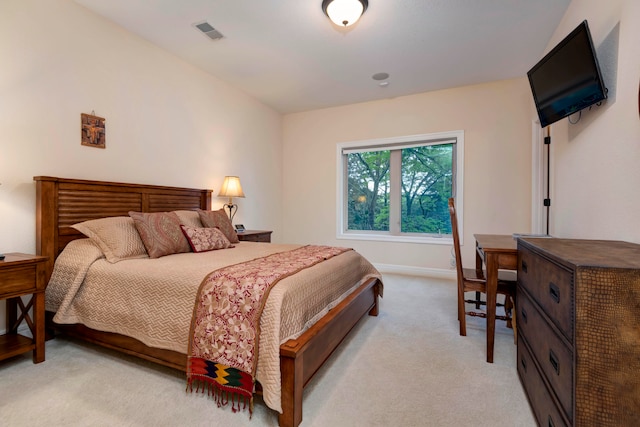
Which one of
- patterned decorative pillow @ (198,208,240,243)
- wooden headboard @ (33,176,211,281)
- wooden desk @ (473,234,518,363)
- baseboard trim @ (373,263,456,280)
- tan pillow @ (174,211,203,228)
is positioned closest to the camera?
wooden desk @ (473,234,518,363)

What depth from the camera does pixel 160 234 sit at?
2354 mm

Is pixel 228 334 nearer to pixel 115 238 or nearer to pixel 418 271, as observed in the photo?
pixel 115 238

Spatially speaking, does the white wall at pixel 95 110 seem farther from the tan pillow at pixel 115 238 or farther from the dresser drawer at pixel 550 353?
the dresser drawer at pixel 550 353

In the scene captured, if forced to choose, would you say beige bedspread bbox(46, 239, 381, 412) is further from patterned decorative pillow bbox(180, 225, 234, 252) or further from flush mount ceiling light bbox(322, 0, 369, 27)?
flush mount ceiling light bbox(322, 0, 369, 27)

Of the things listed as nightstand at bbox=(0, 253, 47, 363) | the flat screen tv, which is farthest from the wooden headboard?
the flat screen tv

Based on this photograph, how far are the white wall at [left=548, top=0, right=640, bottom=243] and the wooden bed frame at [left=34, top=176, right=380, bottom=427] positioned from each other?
165cm

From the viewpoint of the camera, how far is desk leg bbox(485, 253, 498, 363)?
6.45 ft

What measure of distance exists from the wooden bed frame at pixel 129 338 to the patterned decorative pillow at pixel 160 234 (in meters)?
0.48

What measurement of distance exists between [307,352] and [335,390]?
37cm

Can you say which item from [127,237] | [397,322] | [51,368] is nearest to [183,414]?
[51,368]

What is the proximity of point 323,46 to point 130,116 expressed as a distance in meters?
2.13

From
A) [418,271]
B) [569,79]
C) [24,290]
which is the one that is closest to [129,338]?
[24,290]

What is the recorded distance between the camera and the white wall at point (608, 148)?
1.56 metres

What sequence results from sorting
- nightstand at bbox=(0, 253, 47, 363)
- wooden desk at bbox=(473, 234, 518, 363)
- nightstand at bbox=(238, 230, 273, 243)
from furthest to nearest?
1. nightstand at bbox=(238, 230, 273, 243)
2. wooden desk at bbox=(473, 234, 518, 363)
3. nightstand at bbox=(0, 253, 47, 363)
